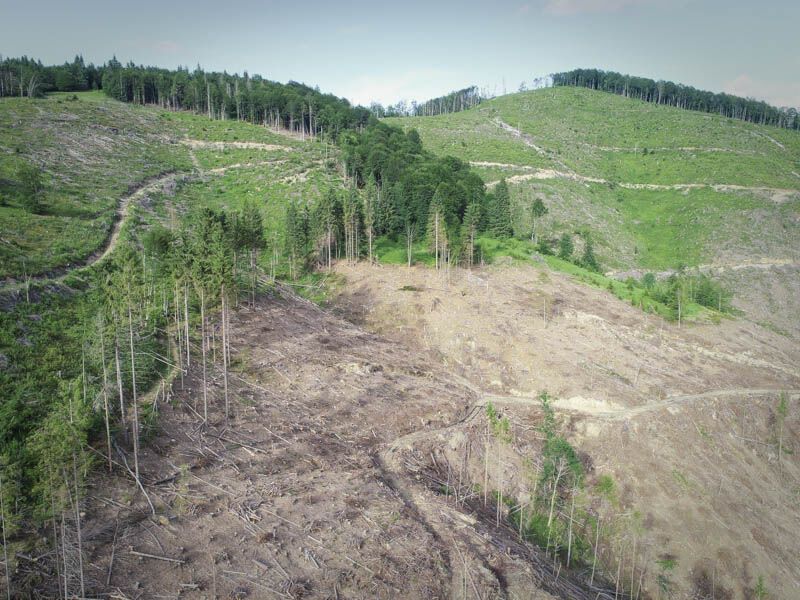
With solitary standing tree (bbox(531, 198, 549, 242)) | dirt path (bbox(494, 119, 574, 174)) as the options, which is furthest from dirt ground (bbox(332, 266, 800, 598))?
dirt path (bbox(494, 119, 574, 174))

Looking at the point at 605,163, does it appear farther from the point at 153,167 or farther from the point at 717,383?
the point at 153,167

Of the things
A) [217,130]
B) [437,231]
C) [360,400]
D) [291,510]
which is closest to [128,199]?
[437,231]

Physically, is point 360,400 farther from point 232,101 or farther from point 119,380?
point 232,101

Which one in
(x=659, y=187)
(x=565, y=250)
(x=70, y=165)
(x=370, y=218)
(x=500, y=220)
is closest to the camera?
(x=370, y=218)

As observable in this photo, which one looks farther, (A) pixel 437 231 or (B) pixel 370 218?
(B) pixel 370 218

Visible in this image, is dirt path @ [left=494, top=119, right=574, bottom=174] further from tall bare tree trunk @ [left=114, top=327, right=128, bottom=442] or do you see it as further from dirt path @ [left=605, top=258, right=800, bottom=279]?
tall bare tree trunk @ [left=114, top=327, right=128, bottom=442]
